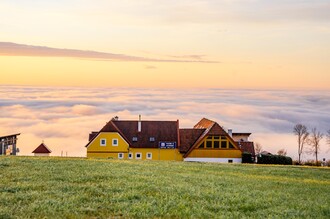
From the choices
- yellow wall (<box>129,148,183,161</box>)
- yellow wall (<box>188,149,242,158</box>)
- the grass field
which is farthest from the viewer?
yellow wall (<box>129,148,183,161</box>)

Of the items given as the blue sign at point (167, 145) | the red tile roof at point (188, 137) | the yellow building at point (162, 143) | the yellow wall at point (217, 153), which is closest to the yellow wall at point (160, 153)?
the yellow building at point (162, 143)

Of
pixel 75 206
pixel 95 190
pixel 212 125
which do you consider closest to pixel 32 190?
pixel 95 190

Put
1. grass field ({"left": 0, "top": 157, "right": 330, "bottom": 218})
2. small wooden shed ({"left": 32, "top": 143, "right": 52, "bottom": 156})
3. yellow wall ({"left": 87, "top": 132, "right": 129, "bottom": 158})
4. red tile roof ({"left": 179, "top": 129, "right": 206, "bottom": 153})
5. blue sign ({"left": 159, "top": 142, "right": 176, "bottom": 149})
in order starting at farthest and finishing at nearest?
blue sign ({"left": 159, "top": 142, "right": 176, "bottom": 149}) < red tile roof ({"left": 179, "top": 129, "right": 206, "bottom": 153}) < yellow wall ({"left": 87, "top": 132, "right": 129, "bottom": 158}) < small wooden shed ({"left": 32, "top": 143, "right": 52, "bottom": 156}) < grass field ({"left": 0, "top": 157, "right": 330, "bottom": 218})

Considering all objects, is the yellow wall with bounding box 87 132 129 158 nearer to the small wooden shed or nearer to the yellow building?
the yellow building

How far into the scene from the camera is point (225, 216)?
13555 millimetres

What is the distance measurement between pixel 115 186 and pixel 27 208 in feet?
15.1

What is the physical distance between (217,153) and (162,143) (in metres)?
9.95

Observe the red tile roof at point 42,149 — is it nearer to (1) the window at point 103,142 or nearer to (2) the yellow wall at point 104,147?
(2) the yellow wall at point 104,147

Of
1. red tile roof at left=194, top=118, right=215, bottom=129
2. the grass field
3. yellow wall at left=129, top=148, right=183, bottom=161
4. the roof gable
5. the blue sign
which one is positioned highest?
red tile roof at left=194, top=118, right=215, bottom=129

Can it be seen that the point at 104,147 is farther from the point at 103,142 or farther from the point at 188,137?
the point at 188,137

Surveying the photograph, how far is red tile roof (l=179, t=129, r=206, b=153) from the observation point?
3393 inches

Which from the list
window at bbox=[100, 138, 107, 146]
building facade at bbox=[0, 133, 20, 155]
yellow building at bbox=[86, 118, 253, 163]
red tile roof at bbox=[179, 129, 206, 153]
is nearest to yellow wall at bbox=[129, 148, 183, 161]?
yellow building at bbox=[86, 118, 253, 163]

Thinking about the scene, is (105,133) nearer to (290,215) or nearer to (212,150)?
(212,150)

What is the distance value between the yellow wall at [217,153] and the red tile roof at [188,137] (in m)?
1.86
